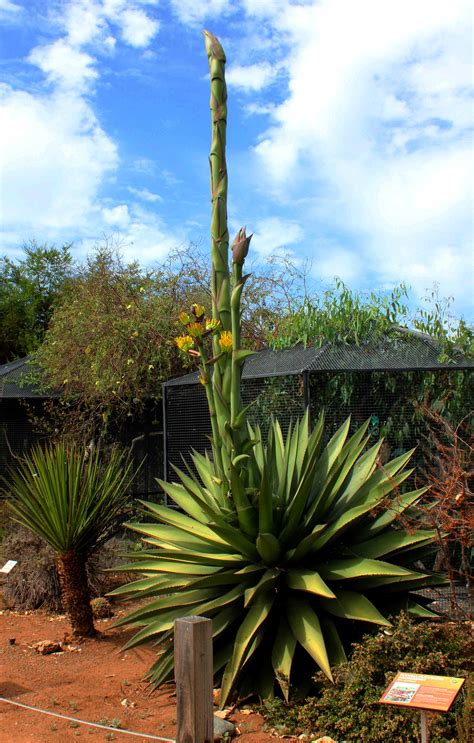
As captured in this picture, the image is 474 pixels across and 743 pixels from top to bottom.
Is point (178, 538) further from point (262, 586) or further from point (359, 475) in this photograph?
point (359, 475)

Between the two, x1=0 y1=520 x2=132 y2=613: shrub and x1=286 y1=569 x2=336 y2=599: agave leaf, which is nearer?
x1=286 y1=569 x2=336 y2=599: agave leaf

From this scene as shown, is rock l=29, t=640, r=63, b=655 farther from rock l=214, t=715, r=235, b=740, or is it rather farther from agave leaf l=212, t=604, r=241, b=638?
rock l=214, t=715, r=235, b=740

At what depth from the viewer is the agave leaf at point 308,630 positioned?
14.0 ft

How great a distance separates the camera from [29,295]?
18.2m

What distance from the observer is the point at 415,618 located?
4953mm

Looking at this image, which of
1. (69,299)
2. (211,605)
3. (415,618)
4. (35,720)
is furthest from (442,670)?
(69,299)

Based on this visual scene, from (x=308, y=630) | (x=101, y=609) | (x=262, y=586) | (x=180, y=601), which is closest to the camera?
(x=308, y=630)

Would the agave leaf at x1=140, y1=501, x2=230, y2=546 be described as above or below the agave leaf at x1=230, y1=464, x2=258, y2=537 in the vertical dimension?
below

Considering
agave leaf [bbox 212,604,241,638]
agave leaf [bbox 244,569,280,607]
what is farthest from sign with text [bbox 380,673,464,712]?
agave leaf [bbox 212,604,241,638]

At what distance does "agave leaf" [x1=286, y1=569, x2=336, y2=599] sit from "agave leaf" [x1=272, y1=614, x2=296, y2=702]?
0.86 ft

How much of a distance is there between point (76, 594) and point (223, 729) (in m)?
2.63

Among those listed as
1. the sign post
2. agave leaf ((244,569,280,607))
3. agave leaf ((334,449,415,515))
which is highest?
agave leaf ((334,449,415,515))

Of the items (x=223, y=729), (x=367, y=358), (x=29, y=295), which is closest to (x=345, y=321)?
(x=367, y=358)

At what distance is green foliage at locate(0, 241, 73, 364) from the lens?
1800cm
